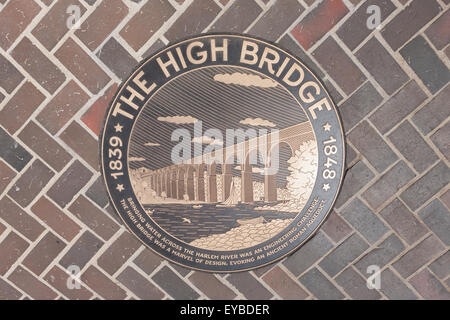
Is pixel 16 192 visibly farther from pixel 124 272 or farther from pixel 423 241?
pixel 423 241

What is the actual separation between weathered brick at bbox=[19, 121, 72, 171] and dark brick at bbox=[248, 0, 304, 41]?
0.95 m

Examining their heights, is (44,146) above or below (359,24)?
above

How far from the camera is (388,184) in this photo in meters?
1.46

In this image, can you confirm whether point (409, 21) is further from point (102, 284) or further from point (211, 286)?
point (102, 284)

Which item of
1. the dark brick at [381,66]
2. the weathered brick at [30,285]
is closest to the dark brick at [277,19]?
the dark brick at [381,66]

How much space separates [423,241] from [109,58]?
62.2 inches

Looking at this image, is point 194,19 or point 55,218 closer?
point 194,19

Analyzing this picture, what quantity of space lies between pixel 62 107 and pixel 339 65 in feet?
3.87

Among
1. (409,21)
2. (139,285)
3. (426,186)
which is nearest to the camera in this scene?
(409,21)

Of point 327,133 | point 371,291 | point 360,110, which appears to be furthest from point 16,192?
point 371,291

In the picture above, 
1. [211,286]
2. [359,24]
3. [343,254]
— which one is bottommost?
[343,254]

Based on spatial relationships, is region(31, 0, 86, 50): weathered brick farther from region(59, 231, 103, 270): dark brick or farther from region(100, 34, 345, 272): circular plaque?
region(59, 231, 103, 270): dark brick

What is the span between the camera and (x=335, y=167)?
4.74ft

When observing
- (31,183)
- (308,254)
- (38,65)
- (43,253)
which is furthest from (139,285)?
(38,65)
